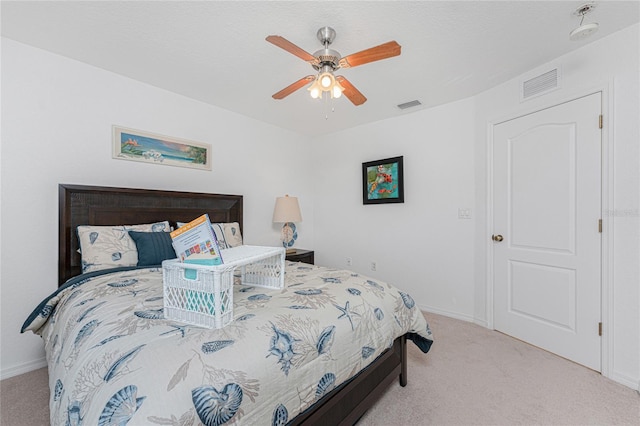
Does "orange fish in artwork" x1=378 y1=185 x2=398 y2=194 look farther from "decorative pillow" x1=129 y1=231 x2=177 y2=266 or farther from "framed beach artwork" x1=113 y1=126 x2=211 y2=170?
"decorative pillow" x1=129 y1=231 x2=177 y2=266

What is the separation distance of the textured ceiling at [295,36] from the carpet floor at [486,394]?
7.98 feet

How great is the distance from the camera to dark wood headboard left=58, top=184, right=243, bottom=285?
220cm

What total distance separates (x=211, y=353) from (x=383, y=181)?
3.15 meters

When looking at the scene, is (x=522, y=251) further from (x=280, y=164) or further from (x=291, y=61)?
(x=280, y=164)

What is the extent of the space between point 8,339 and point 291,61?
3012mm

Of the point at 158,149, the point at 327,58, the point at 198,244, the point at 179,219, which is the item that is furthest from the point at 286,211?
the point at 198,244

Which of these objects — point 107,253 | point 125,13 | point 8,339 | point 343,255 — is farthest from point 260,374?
point 343,255

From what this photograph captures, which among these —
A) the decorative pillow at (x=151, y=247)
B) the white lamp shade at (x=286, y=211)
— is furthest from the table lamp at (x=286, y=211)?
the decorative pillow at (x=151, y=247)

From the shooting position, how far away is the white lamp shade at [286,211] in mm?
3689

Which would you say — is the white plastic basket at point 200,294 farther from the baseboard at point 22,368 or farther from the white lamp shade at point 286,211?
the white lamp shade at point 286,211

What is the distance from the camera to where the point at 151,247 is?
2244mm

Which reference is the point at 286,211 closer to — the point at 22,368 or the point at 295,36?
the point at 295,36

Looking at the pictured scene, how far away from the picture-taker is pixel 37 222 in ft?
7.03

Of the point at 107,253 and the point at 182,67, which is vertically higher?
A: the point at 182,67
